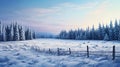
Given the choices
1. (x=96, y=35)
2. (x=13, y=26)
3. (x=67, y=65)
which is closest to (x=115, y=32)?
(x=96, y=35)

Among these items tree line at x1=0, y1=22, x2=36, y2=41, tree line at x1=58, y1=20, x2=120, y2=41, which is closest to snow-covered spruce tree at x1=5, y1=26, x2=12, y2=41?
tree line at x1=0, y1=22, x2=36, y2=41

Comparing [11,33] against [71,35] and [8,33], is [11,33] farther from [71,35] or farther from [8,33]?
[71,35]

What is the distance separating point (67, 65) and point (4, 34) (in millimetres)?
93367

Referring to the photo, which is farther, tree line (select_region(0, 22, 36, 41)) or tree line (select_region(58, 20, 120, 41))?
tree line (select_region(0, 22, 36, 41))

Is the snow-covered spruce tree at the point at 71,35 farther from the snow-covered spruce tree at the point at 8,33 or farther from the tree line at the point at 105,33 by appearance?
the snow-covered spruce tree at the point at 8,33

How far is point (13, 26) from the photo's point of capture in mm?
113812

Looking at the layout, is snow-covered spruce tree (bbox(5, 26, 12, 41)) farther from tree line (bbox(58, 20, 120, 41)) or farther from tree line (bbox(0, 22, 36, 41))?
tree line (bbox(58, 20, 120, 41))

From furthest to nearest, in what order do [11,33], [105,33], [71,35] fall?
[71,35] < [11,33] < [105,33]

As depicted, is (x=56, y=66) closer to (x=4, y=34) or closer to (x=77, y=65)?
(x=77, y=65)

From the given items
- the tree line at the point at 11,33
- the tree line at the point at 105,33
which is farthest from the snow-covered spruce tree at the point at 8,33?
the tree line at the point at 105,33

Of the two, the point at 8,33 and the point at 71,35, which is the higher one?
the point at 8,33

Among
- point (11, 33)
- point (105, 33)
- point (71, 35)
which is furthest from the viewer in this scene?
point (71, 35)

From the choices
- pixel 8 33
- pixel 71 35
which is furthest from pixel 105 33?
pixel 8 33

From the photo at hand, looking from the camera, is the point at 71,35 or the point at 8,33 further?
the point at 71,35
